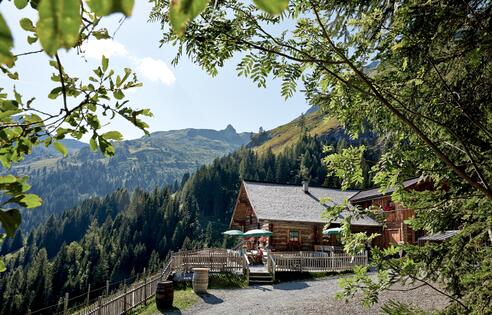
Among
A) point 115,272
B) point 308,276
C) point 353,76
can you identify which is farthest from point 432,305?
point 115,272

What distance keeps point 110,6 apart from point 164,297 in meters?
18.8

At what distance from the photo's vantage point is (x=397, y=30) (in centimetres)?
383

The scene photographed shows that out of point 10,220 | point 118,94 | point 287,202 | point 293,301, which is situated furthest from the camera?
point 287,202

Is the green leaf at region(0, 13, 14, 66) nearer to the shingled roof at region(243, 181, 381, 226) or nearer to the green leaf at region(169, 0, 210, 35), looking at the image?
Answer: the green leaf at region(169, 0, 210, 35)

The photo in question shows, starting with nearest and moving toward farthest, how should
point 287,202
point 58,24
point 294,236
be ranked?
1. point 58,24
2. point 294,236
3. point 287,202

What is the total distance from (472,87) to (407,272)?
287 cm

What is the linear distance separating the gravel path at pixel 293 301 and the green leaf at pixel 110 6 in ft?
55.9

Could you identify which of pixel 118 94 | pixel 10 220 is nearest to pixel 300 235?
pixel 118 94

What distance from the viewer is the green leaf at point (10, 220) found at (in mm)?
1089

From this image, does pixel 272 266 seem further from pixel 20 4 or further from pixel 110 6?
pixel 110 6

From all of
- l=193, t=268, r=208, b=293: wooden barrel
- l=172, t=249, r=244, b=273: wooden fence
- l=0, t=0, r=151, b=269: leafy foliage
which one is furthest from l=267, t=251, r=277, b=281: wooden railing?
l=0, t=0, r=151, b=269: leafy foliage

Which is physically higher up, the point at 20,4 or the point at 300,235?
the point at 20,4

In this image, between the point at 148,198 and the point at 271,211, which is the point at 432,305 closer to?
the point at 271,211

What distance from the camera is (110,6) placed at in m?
0.52
